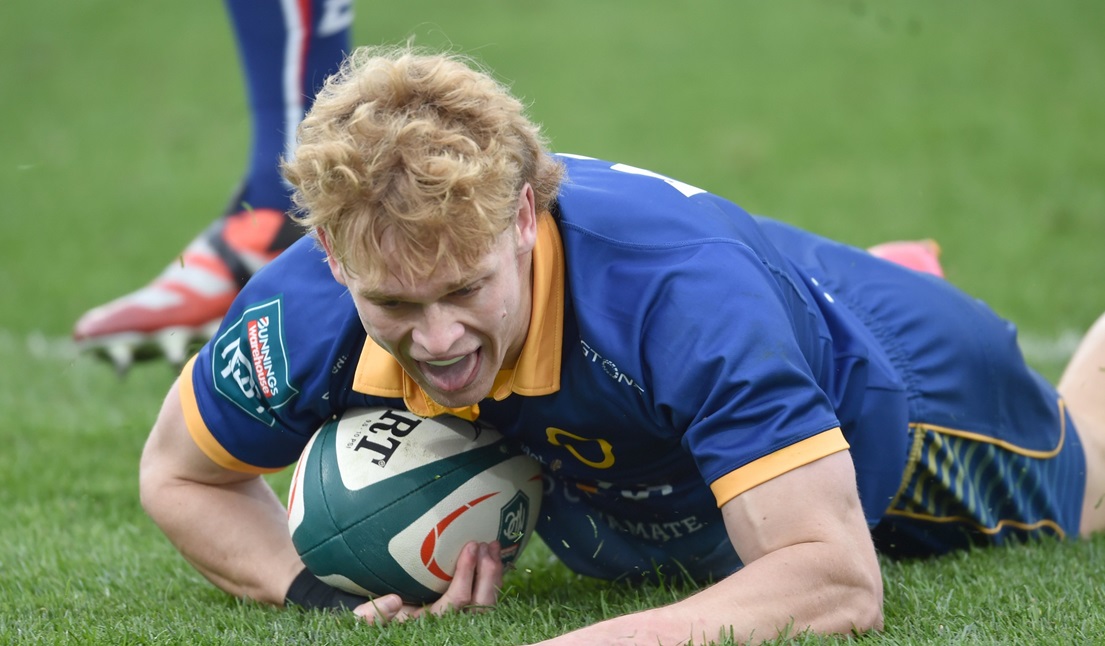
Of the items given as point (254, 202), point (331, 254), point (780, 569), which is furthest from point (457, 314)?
point (254, 202)

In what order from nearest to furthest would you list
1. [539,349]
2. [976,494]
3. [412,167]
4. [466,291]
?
1. [412,167]
2. [466,291]
3. [539,349]
4. [976,494]

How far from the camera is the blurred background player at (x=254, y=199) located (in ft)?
16.0

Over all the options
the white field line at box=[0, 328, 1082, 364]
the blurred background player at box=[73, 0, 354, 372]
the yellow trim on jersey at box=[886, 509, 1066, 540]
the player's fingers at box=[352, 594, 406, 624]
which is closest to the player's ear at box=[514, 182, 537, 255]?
the player's fingers at box=[352, 594, 406, 624]

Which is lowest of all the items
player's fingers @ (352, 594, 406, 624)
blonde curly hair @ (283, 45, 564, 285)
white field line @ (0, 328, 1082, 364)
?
white field line @ (0, 328, 1082, 364)

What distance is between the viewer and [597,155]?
1088 cm

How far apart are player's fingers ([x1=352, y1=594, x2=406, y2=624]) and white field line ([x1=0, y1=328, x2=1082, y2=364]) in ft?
9.71

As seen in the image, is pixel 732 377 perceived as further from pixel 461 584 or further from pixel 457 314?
pixel 461 584

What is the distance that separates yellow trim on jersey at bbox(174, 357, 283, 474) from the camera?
339cm

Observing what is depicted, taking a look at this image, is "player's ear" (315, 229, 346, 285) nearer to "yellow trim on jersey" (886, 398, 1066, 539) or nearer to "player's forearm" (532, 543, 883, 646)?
"player's forearm" (532, 543, 883, 646)

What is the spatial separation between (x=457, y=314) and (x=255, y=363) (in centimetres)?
68

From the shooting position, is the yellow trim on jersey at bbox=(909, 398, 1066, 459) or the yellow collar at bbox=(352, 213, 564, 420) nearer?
the yellow collar at bbox=(352, 213, 564, 420)

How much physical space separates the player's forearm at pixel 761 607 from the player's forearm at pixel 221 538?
3.42ft

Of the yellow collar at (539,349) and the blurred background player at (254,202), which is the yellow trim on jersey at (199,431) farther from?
the blurred background player at (254,202)

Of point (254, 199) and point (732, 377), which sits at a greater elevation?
point (732, 377)
